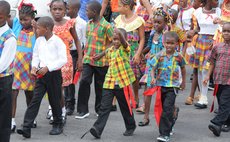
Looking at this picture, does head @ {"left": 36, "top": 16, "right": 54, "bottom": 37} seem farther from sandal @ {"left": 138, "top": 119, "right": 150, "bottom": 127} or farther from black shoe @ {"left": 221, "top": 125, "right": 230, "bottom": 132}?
black shoe @ {"left": 221, "top": 125, "right": 230, "bottom": 132}

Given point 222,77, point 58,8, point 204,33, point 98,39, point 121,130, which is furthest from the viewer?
point 204,33

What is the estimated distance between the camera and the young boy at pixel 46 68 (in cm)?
720

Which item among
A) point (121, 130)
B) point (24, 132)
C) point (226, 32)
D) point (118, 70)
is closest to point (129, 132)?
point (121, 130)

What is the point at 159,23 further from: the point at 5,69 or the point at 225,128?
the point at 5,69

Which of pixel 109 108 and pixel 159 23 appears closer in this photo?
pixel 109 108

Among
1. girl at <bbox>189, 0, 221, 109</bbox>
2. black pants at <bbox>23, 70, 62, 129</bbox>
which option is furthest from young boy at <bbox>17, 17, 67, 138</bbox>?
girl at <bbox>189, 0, 221, 109</bbox>

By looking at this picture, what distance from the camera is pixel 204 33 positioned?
29.9 feet

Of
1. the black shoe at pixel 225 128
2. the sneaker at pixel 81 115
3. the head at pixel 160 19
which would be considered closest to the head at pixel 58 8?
the head at pixel 160 19

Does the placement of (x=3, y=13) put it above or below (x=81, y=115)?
above

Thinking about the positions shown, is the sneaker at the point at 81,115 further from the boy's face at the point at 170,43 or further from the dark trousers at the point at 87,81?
the boy's face at the point at 170,43

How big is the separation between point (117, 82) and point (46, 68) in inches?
35.9

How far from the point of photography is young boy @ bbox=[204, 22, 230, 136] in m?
7.41

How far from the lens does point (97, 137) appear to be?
726 centimetres

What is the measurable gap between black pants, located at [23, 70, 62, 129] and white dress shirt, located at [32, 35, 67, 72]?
16 cm
